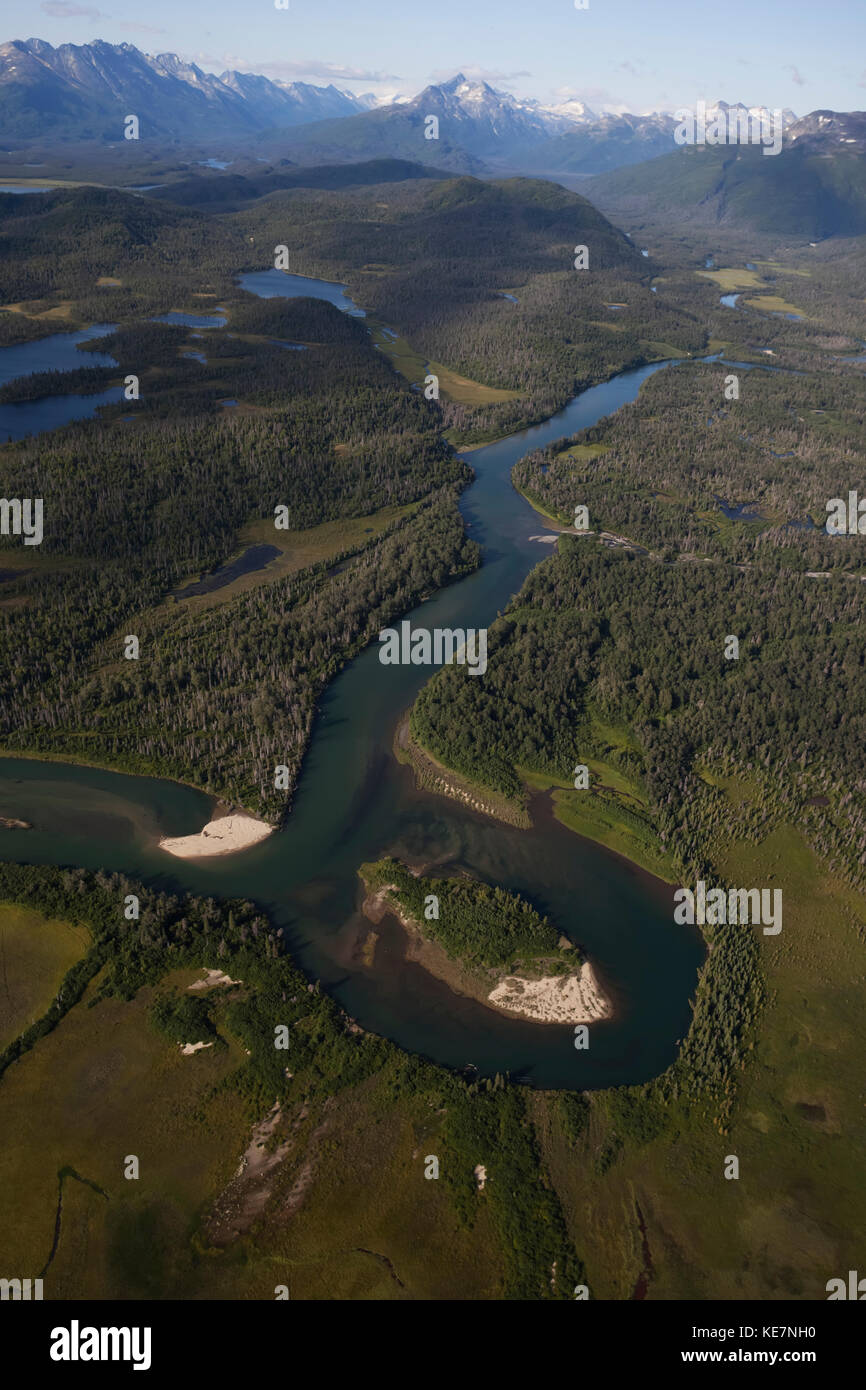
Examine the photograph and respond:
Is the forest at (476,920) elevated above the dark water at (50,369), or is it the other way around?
the dark water at (50,369)

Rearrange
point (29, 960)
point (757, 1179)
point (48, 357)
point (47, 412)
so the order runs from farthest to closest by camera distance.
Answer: point (48, 357), point (47, 412), point (29, 960), point (757, 1179)

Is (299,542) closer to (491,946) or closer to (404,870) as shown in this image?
(404,870)

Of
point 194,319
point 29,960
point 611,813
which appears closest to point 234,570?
point 611,813

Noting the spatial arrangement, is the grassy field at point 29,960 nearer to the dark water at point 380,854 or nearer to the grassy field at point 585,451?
the dark water at point 380,854

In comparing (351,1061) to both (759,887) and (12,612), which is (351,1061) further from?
(12,612)

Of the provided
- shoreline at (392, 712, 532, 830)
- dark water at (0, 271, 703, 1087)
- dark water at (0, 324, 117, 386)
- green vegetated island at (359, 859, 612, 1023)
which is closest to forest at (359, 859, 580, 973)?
green vegetated island at (359, 859, 612, 1023)

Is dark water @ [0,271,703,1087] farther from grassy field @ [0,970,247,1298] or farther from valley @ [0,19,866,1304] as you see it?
grassy field @ [0,970,247,1298]

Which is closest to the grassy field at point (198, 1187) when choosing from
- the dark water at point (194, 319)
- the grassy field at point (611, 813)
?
the grassy field at point (611, 813)
